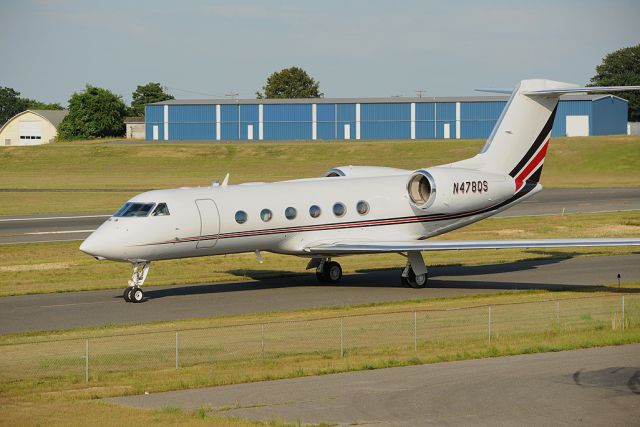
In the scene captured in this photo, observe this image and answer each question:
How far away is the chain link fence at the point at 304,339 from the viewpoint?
22.1m

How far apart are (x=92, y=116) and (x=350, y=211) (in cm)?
11552

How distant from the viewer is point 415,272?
32906 mm

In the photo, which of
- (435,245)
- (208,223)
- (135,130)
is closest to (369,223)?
(435,245)

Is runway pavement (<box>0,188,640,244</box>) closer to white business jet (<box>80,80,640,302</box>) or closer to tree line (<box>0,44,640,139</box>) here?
white business jet (<box>80,80,640,302</box>)

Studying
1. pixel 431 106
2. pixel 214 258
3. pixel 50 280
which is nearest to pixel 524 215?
pixel 214 258

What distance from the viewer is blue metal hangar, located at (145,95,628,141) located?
11744 centimetres

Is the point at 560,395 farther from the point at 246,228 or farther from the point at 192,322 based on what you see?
the point at 246,228

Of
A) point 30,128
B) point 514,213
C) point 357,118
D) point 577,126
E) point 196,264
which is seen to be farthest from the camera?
point 30,128

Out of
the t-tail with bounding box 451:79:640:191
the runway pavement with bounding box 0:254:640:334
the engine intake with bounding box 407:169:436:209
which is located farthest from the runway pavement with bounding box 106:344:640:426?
the t-tail with bounding box 451:79:640:191

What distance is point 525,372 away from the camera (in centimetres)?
2083

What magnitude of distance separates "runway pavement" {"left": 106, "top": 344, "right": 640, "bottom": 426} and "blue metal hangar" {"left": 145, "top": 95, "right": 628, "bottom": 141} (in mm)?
96890

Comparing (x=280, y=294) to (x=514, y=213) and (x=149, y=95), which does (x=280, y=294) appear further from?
(x=149, y=95)

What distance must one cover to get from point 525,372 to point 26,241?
3116 cm

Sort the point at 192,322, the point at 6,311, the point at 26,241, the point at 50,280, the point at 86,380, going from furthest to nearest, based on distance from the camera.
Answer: the point at 26,241, the point at 50,280, the point at 6,311, the point at 192,322, the point at 86,380
